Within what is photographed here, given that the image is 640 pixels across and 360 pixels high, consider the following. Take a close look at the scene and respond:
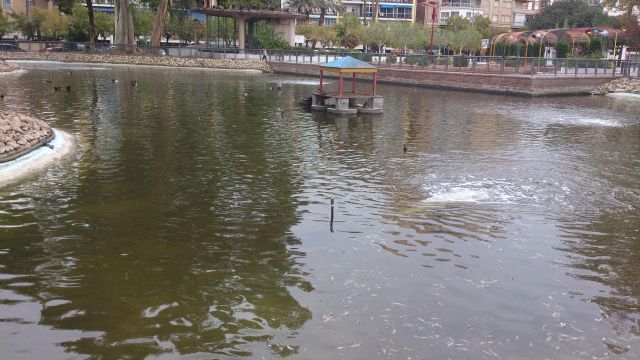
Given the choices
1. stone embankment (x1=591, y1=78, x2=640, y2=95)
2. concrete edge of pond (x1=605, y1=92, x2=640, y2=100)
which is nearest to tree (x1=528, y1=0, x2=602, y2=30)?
stone embankment (x1=591, y1=78, x2=640, y2=95)

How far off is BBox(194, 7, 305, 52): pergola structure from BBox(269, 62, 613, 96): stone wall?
25075 millimetres

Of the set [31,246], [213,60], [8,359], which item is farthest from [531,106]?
[213,60]

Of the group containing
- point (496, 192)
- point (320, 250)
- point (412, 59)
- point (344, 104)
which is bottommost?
point (320, 250)

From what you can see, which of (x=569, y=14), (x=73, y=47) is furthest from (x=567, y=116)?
(x=569, y=14)

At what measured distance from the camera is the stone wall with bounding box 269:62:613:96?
4400 cm

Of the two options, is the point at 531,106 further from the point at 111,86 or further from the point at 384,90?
the point at 111,86

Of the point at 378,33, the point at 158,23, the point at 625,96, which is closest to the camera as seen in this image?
the point at 625,96

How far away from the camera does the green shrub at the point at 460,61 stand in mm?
49041

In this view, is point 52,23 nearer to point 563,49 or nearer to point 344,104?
point 563,49

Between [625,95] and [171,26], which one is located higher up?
[171,26]

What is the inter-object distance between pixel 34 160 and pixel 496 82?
3641 cm

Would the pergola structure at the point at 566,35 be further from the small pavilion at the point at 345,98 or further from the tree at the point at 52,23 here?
the tree at the point at 52,23

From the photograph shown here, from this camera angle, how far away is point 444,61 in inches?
1993

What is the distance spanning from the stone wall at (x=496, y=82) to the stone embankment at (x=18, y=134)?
112 feet
